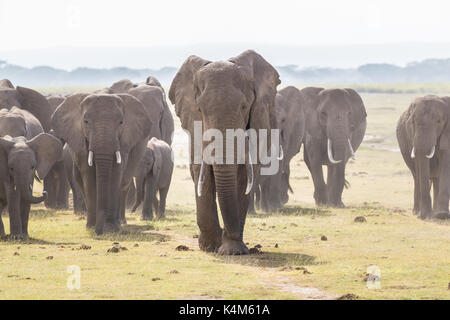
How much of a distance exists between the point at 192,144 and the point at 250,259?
2.02 meters

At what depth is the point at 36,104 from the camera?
84.2ft

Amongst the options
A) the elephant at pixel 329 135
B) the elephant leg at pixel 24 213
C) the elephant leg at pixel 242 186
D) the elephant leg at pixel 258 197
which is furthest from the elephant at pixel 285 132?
the elephant leg at pixel 242 186

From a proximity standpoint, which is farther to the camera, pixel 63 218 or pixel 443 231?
pixel 63 218

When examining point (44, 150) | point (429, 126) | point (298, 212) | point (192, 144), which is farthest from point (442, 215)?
point (44, 150)

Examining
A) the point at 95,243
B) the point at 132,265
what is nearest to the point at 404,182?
the point at 95,243

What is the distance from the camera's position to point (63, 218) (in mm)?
21812

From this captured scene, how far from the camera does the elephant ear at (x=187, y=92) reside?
49.6 ft

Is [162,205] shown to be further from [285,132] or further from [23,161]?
[23,161]

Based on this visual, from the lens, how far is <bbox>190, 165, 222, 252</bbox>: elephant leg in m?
14.8

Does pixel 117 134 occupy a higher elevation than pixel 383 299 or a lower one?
higher

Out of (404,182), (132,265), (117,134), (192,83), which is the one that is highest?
(192,83)
